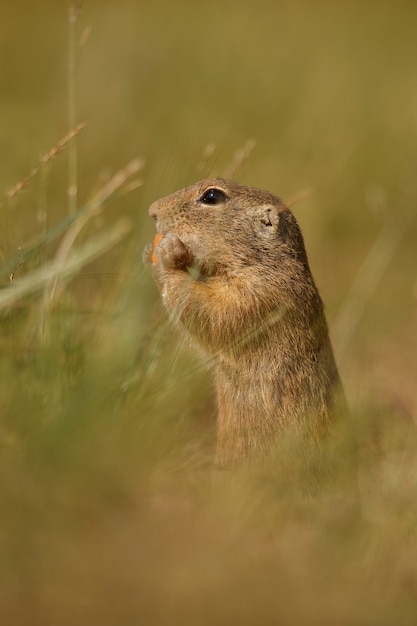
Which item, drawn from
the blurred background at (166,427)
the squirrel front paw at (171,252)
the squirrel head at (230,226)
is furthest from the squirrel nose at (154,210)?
the squirrel front paw at (171,252)

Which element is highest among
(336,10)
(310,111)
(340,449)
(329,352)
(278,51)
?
(336,10)

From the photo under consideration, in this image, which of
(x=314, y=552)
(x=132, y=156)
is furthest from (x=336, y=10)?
(x=314, y=552)

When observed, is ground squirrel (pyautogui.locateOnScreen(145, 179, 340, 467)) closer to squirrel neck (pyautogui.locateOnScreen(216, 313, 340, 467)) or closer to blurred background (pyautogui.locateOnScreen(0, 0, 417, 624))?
squirrel neck (pyautogui.locateOnScreen(216, 313, 340, 467))

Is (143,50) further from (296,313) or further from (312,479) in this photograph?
(312,479)

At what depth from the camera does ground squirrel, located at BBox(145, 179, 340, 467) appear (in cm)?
378

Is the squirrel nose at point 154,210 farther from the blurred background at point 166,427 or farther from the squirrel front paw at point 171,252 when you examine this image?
the squirrel front paw at point 171,252

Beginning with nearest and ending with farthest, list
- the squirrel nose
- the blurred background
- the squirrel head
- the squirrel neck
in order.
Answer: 1. the blurred background
2. the squirrel neck
3. the squirrel head
4. the squirrel nose

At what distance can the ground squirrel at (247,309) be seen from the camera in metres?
3.78

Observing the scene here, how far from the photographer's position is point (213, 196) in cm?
410

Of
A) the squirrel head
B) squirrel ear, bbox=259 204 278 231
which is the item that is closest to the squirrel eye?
the squirrel head

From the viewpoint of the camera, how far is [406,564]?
2.88 metres

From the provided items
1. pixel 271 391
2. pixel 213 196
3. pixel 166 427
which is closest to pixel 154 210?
pixel 213 196

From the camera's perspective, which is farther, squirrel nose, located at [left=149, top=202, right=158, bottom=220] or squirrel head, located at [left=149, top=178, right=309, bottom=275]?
squirrel nose, located at [left=149, top=202, right=158, bottom=220]

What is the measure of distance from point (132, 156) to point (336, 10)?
4440 mm
